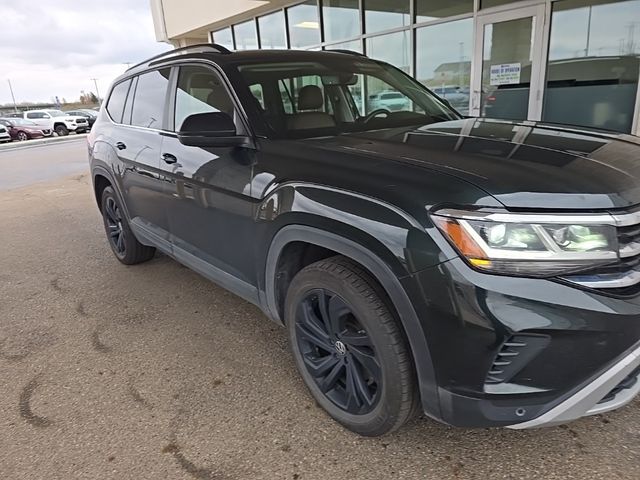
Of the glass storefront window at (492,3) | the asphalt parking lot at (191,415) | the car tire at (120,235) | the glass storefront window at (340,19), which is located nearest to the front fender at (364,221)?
the asphalt parking lot at (191,415)

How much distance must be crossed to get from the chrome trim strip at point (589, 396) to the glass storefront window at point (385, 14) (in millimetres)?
8019

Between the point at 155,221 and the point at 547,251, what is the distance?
2.80m

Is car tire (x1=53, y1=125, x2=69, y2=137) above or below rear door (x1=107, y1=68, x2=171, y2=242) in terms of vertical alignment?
below

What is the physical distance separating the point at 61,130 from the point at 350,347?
32405 millimetres

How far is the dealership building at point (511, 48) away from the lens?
6.00 meters

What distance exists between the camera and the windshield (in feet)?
8.82

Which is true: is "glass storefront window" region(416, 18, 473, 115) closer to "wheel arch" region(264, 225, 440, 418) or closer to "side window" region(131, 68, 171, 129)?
"side window" region(131, 68, 171, 129)

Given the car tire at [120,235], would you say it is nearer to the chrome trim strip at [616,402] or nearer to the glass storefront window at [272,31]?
the chrome trim strip at [616,402]

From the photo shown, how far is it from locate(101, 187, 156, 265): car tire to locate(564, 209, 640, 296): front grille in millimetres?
3662

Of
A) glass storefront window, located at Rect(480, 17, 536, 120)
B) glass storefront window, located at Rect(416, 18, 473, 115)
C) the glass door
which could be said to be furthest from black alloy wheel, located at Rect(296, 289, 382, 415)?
glass storefront window, located at Rect(416, 18, 473, 115)

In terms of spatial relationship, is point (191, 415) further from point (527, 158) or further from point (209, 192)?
point (527, 158)

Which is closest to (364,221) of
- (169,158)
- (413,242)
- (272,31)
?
(413,242)

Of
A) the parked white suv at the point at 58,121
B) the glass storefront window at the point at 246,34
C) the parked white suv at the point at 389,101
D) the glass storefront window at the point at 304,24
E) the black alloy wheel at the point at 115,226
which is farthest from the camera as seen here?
the parked white suv at the point at 58,121

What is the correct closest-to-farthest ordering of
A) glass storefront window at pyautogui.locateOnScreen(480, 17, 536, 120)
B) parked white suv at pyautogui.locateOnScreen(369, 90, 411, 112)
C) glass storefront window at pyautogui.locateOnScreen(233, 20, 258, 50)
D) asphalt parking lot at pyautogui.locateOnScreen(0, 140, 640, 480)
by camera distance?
asphalt parking lot at pyautogui.locateOnScreen(0, 140, 640, 480), parked white suv at pyautogui.locateOnScreen(369, 90, 411, 112), glass storefront window at pyautogui.locateOnScreen(480, 17, 536, 120), glass storefront window at pyautogui.locateOnScreen(233, 20, 258, 50)
